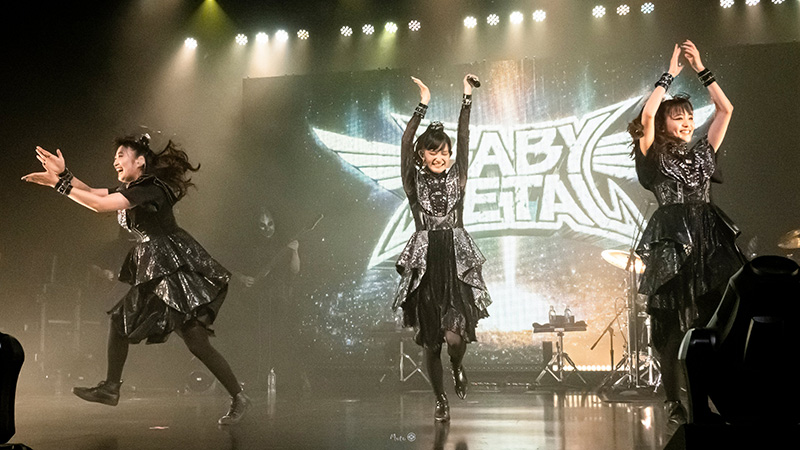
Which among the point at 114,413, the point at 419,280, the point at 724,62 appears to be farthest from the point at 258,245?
the point at 724,62

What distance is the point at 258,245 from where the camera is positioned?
331 inches

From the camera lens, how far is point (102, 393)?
4164mm

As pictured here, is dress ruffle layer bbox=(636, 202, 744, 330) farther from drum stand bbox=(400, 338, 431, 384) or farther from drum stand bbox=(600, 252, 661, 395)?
drum stand bbox=(400, 338, 431, 384)

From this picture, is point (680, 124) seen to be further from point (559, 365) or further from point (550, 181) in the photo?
point (559, 365)

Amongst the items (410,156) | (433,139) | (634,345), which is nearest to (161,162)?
(410,156)

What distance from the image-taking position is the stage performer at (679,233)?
384cm

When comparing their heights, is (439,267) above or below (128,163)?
below

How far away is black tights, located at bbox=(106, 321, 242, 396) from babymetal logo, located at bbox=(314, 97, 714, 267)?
3904 millimetres

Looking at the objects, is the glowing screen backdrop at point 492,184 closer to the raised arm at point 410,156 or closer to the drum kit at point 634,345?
the drum kit at point 634,345

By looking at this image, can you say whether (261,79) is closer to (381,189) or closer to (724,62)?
(381,189)

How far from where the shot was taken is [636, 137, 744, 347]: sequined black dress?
384 centimetres

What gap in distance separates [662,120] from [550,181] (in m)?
3.79

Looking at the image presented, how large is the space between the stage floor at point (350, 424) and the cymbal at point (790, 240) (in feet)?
7.48

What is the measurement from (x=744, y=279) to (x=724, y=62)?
6.27 meters
